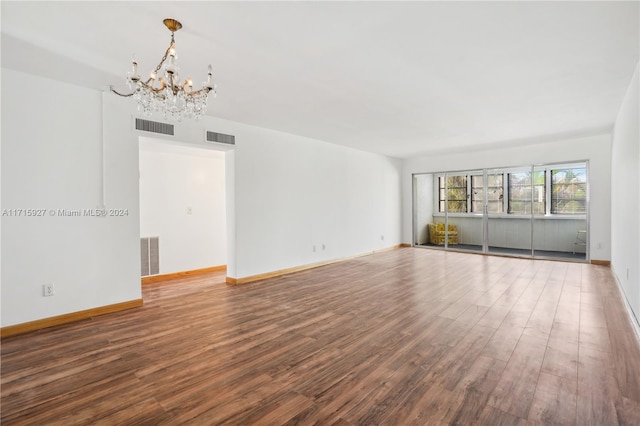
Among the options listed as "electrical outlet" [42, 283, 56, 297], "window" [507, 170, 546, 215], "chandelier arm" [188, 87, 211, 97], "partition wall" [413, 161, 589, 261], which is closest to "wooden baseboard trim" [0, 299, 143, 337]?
"electrical outlet" [42, 283, 56, 297]

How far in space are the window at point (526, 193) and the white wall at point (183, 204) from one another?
7006mm

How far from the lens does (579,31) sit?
2.57 metres

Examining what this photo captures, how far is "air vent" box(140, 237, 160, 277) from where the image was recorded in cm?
557

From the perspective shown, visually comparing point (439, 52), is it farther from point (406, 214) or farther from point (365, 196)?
point (406, 214)

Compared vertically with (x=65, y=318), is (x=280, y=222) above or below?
above

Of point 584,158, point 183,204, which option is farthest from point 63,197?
point 584,158

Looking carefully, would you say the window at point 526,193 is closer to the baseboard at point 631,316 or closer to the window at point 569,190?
the window at point 569,190

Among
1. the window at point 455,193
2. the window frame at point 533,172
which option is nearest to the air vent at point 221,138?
the window frame at point 533,172

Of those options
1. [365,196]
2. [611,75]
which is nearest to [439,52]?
[611,75]

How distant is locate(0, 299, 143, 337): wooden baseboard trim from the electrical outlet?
0.85 ft

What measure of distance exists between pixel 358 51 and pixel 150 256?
4832 millimetres

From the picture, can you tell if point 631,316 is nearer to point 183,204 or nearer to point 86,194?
point 86,194

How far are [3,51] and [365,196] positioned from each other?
6.72 metres

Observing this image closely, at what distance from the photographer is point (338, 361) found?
2.59 m
